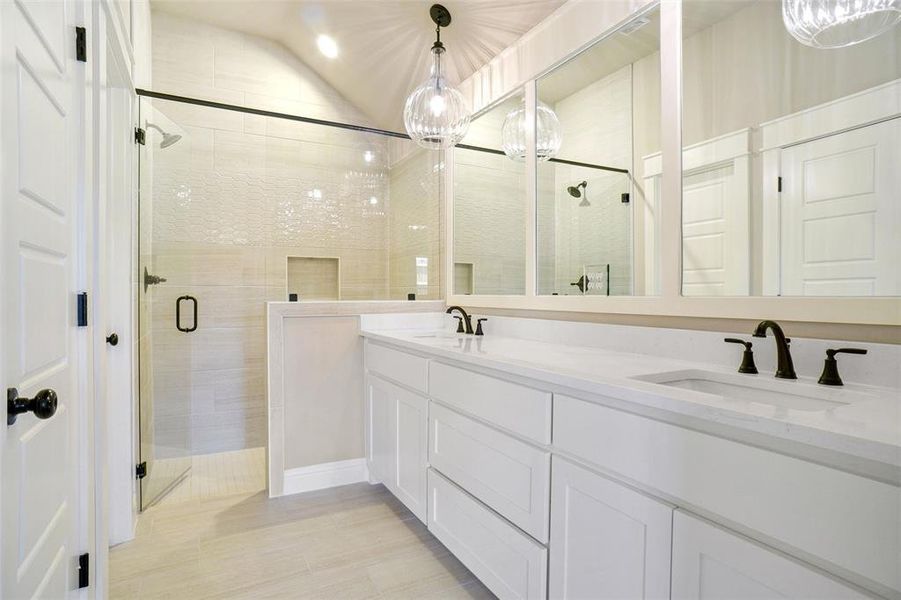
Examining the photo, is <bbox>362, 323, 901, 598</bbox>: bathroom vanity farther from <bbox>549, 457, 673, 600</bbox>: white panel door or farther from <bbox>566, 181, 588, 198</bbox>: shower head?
<bbox>566, 181, 588, 198</bbox>: shower head

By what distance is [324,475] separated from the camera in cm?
265

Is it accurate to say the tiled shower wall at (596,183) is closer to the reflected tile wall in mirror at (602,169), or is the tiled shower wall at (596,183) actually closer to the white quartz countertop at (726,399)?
the reflected tile wall in mirror at (602,169)

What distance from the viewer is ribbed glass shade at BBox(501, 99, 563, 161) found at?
88.2 inches

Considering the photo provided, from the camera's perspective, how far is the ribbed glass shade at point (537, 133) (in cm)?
224

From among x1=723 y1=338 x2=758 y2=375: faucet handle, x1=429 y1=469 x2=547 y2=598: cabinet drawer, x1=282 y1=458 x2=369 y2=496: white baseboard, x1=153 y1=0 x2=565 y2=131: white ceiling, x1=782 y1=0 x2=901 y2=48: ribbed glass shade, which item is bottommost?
x1=282 y1=458 x2=369 y2=496: white baseboard

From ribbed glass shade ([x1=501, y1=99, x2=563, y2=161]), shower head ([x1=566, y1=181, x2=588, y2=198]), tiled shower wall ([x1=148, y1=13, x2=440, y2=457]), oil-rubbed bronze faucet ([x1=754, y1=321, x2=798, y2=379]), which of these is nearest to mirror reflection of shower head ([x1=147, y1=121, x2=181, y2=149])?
tiled shower wall ([x1=148, y1=13, x2=440, y2=457])

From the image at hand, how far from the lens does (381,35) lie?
284 cm

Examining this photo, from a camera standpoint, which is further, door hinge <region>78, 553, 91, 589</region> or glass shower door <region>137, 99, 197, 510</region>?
glass shower door <region>137, 99, 197, 510</region>

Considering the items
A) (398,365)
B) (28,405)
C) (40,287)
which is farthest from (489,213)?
(28,405)

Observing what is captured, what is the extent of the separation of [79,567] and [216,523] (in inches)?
37.6

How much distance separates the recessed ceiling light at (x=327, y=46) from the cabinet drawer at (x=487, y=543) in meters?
2.88

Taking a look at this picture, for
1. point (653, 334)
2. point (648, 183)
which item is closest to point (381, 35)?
point (648, 183)

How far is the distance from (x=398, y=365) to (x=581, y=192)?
3.85 feet

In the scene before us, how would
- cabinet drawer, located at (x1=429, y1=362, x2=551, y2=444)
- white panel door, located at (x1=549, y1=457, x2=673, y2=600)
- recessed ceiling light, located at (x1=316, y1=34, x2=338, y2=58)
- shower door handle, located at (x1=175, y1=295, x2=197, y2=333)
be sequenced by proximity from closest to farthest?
1. white panel door, located at (x1=549, y1=457, x2=673, y2=600)
2. cabinet drawer, located at (x1=429, y1=362, x2=551, y2=444)
3. shower door handle, located at (x1=175, y1=295, x2=197, y2=333)
4. recessed ceiling light, located at (x1=316, y1=34, x2=338, y2=58)
